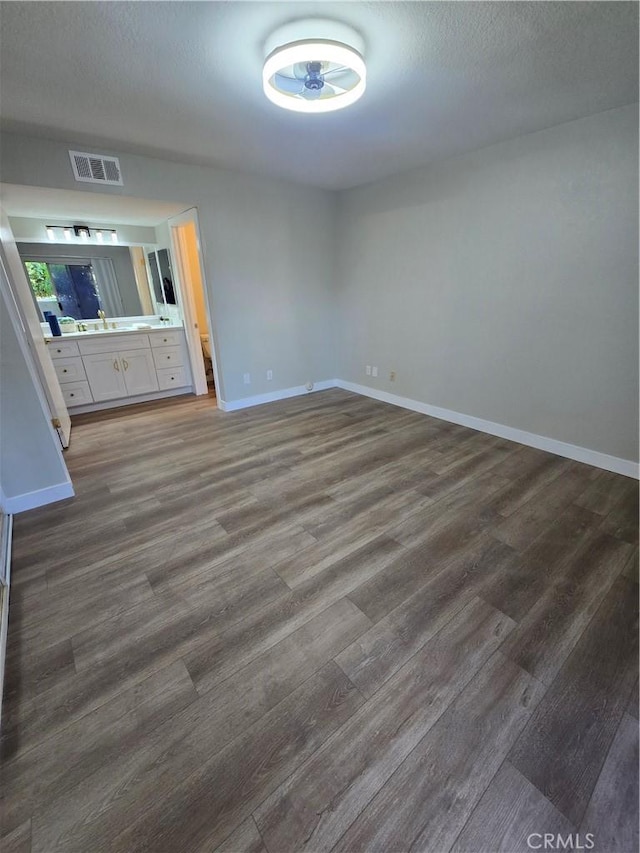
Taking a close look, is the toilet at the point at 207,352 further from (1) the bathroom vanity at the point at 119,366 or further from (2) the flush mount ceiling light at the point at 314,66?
(2) the flush mount ceiling light at the point at 314,66

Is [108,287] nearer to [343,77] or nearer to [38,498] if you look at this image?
[38,498]

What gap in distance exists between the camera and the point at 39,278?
417 centimetres

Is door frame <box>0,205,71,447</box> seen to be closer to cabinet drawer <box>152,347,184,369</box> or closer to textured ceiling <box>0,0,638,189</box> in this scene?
textured ceiling <box>0,0,638,189</box>

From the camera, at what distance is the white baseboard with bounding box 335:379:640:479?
255cm

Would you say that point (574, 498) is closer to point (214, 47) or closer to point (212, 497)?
point (212, 497)

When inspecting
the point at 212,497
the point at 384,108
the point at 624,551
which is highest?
the point at 384,108

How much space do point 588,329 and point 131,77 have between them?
322cm

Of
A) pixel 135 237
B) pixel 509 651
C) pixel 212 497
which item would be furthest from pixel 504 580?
pixel 135 237

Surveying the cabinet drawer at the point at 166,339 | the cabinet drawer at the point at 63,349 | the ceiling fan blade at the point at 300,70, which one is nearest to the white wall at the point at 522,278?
the ceiling fan blade at the point at 300,70

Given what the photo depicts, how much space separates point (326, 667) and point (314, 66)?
2704mm

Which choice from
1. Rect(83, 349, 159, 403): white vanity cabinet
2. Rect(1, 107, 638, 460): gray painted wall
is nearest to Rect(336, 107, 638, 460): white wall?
Rect(1, 107, 638, 460): gray painted wall

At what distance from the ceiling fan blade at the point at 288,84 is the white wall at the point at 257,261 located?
177 centimetres

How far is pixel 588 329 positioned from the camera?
8.32ft
